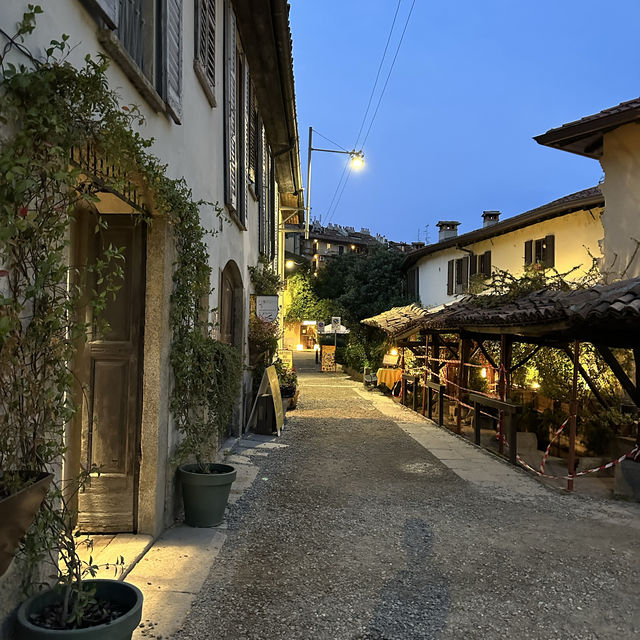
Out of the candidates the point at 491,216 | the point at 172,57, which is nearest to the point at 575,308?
the point at 172,57

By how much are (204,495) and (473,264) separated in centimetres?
1671

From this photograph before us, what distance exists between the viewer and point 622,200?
10359mm

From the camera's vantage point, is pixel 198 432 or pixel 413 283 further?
pixel 413 283

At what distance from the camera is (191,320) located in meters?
5.95

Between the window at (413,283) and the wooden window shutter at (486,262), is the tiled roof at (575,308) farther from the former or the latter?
the window at (413,283)

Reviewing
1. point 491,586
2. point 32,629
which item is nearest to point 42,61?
point 32,629

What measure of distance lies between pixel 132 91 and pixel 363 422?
976 cm

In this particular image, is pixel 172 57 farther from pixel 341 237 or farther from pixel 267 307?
pixel 341 237

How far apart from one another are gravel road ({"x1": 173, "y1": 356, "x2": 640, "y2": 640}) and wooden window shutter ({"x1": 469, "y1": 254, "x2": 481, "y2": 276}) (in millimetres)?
13139

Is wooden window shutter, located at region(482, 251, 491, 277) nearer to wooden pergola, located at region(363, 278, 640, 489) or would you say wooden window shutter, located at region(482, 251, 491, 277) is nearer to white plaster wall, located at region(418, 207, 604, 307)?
white plaster wall, located at region(418, 207, 604, 307)

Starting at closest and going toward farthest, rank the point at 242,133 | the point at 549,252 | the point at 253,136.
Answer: the point at 242,133
the point at 253,136
the point at 549,252

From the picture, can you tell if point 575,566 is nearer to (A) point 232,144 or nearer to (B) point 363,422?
(A) point 232,144

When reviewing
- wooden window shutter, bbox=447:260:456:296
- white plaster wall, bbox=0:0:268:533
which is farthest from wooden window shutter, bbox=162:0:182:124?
wooden window shutter, bbox=447:260:456:296

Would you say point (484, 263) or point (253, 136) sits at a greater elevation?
point (253, 136)
